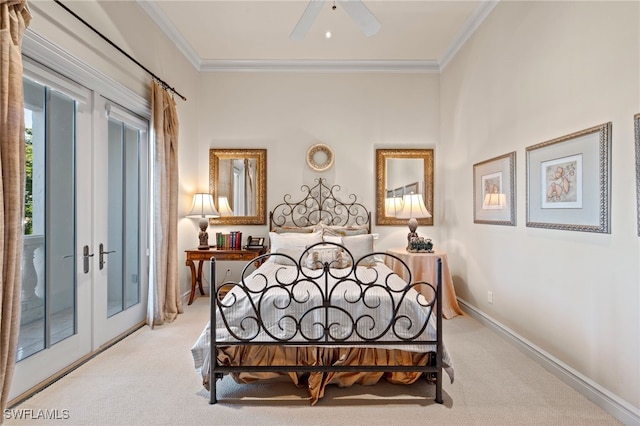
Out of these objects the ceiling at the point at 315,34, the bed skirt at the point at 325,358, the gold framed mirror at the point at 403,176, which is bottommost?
the bed skirt at the point at 325,358

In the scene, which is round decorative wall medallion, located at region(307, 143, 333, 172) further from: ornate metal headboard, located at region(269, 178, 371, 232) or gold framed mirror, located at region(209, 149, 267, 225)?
gold framed mirror, located at region(209, 149, 267, 225)

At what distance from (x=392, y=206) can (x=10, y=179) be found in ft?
12.7

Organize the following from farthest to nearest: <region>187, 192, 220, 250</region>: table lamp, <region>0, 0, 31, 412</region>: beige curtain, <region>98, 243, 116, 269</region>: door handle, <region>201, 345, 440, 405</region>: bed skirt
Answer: <region>187, 192, 220, 250</region>: table lamp, <region>98, 243, 116, 269</region>: door handle, <region>201, 345, 440, 405</region>: bed skirt, <region>0, 0, 31, 412</region>: beige curtain

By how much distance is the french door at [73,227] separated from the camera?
2281 millimetres

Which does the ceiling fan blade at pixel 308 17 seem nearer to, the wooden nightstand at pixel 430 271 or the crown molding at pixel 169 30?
the crown molding at pixel 169 30

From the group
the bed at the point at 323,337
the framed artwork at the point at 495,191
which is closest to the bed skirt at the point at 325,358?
the bed at the point at 323,337

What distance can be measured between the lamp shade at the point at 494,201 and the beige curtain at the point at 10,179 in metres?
3.70

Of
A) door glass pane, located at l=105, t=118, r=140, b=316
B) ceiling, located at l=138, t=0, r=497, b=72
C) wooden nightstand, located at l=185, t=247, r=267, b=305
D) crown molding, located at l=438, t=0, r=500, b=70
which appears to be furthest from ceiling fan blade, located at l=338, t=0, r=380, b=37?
wooden nightstand, located at l=185, t=247, r=267, b=305

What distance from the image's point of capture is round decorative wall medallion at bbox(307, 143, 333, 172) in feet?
15.4

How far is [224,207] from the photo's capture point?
4.67 meters

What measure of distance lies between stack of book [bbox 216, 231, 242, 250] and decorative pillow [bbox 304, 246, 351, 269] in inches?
58.8

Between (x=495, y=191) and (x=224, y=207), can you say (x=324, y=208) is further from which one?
(x=495, y=191)

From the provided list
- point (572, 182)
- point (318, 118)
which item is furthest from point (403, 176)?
point (572, 182)

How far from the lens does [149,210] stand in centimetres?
361
